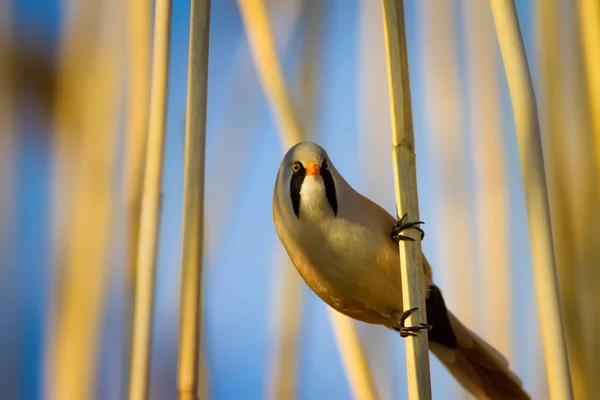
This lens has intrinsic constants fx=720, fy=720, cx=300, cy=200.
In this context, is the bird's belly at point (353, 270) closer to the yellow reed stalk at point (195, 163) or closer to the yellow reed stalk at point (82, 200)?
the yellow reed stalk at point (195, 163)

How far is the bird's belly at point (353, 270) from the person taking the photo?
1440 mm

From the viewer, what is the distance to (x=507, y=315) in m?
1.75

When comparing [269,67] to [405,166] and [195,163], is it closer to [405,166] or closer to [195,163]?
[195,163]

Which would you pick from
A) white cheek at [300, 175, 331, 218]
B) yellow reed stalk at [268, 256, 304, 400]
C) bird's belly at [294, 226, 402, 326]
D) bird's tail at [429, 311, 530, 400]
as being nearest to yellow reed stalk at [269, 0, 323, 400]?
yellow reed stalk at [268, 256, 304, 400]

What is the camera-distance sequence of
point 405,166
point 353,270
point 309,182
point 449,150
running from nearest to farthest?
point 405,166 < point 309,182 < point 353,270 < point 449,150

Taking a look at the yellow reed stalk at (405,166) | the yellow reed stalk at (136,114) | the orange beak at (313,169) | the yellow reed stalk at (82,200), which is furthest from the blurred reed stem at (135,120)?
the yellow reed stalk at (405,166)

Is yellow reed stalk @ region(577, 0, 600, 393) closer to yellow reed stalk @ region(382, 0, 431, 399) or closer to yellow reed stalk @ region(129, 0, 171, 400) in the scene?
yellow reed stalk @ region(382, 0, 431, 399)

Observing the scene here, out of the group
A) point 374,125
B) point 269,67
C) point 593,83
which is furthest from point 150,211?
point 593,83

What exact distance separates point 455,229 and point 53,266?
1.01 metres

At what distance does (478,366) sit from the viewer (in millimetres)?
1761

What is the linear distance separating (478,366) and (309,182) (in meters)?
0.72

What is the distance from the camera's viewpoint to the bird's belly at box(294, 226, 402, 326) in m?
1.44

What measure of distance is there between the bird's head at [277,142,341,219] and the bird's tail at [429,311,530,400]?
0.54 metres

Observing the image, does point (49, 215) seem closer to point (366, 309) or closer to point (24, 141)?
point (24, 141)
